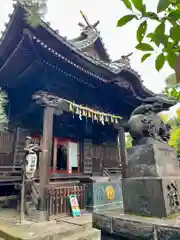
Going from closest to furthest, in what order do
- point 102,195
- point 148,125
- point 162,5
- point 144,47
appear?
point 162,5 → point 144,47 → point 148,125 → point 102,195

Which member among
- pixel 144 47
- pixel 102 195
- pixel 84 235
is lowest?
pixel 84 235

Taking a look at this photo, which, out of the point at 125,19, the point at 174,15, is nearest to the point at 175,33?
the point at 174,15

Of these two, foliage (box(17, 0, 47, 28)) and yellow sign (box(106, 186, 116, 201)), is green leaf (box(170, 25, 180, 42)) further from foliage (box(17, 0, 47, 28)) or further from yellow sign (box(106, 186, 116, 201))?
yellow sign (box(106, 186, 116, 201))

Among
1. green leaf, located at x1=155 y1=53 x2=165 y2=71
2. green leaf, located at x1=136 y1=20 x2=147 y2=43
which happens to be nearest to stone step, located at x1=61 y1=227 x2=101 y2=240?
green leaf, located at x1=155 y1=53 x2=165 y2=71

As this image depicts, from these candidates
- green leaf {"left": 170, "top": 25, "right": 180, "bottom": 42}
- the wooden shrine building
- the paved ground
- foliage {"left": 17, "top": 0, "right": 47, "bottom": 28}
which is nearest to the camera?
green leaf {"left": 170, "top": 25, "right": 180, "bottom": 42}

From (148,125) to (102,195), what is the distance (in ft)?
15.4

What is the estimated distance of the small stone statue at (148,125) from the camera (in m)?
3.43

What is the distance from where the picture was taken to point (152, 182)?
281 centimetres

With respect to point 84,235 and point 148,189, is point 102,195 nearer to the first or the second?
point 84,235

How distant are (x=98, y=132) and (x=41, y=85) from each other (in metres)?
4.99

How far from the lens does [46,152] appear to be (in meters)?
6.03

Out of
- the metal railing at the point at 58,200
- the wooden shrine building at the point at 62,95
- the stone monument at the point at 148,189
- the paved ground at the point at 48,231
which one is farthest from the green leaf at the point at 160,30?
the metal railing at the point at 58,200

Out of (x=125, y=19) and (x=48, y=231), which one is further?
(x=48, y=231)

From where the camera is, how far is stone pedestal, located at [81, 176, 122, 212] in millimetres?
6789
